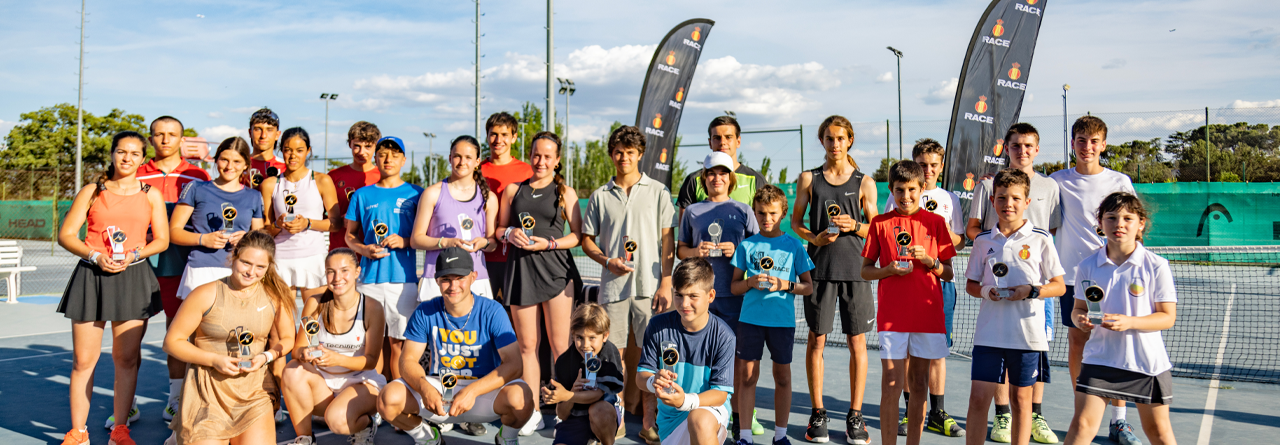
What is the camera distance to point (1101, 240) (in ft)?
14.6

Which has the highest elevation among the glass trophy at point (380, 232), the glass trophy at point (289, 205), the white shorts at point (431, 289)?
the glass trophy at point (289, 205)

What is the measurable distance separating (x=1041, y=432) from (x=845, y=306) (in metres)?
1.35

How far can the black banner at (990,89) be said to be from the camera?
380 inches

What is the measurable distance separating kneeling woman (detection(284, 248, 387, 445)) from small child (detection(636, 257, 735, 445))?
67.2 inches

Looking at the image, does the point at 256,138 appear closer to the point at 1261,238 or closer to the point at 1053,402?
the point at 1053,402

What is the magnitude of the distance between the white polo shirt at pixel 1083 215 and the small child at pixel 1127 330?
0.99 meters

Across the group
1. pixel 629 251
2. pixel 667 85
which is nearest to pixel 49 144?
pixel 667 85

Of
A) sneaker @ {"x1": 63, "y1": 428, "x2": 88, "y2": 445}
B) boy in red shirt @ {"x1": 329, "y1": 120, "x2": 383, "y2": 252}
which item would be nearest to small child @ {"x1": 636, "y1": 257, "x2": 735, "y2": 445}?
boy in red shirt @ {"x1": 329, "y1": 120, "x2": 383, "y2": 252}

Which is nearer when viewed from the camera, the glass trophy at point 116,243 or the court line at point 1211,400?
the glass trophy at point 116,243

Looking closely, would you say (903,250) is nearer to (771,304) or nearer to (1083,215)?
(771,304)

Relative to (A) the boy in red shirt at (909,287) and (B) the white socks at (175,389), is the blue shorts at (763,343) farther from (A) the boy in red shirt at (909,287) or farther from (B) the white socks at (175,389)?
(B) the white socks at (175,389)

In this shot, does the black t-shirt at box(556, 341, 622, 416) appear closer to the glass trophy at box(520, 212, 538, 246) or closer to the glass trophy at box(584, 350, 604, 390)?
the glass trophy at box(584, 350, 604, 390)

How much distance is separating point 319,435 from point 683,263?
8.81 ft

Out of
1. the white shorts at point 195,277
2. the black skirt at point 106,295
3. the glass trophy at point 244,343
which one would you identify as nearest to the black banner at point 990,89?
the white shorts at point 195,277
